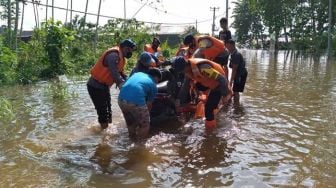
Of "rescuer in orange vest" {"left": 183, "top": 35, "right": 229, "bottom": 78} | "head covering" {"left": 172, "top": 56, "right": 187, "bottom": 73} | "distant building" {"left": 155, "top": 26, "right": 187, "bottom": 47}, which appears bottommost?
"head covering" {"left": 172, "top": 56, "right": 187, "bottom": 73}

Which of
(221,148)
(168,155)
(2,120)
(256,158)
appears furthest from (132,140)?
(2,120)

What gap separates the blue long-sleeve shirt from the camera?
233 inches

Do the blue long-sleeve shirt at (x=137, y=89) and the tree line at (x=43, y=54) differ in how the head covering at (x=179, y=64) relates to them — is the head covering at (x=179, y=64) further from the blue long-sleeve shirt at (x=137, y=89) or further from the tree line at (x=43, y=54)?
the tree line at (x=43, y=54)

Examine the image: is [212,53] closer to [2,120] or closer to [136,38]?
[2,120]

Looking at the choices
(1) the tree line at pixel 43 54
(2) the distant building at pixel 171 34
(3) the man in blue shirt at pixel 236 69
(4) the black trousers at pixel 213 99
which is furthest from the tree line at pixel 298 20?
(4) the black trousers at pixel 213 99

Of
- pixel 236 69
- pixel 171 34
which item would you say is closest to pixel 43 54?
pixel 236 69

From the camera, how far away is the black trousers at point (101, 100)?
7.09 m

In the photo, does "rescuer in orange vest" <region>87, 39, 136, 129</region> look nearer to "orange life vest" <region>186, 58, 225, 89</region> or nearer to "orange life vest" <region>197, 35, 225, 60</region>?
"orange life vest" <region>186, 58, 225, 89</region>

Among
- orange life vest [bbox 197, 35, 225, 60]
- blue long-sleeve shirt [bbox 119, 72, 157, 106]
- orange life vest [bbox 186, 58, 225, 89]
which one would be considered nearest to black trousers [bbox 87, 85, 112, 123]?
blue long-sleeve shirt [bbox 119, 72, 157, 106]

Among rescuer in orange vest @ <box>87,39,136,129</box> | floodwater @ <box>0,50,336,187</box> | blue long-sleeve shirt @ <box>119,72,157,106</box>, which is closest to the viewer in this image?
floodwater @ <box>0,50,336,187</box>

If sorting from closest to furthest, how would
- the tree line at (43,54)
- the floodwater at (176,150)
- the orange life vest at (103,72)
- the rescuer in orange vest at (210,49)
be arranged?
the floodwater at (176,150) → the orange life vest at (103,72) → the rescuer in orange vest at (210,49) → the tree line at (43,54)

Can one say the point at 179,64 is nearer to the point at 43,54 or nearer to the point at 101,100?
the point at 101,100

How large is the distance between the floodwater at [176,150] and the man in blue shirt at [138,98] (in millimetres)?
381

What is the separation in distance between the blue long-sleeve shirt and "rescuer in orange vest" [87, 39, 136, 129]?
23.8 inches
